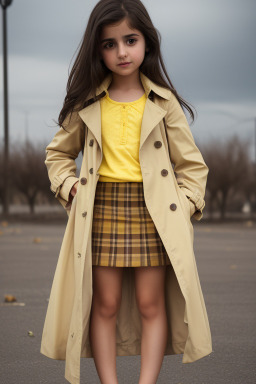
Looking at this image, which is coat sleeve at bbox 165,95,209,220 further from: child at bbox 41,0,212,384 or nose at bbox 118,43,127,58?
nose at bbox 118,43,127,58

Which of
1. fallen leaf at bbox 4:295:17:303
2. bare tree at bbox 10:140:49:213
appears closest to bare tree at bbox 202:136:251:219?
bare tree at bbox 10:140:49:213

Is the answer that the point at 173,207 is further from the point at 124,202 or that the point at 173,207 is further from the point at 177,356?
the point at 177,356

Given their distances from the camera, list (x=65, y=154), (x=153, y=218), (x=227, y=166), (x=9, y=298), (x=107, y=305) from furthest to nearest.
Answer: (x=227, y=166)
(x=9, y=298)
(x=65, y=154)
(x=107, y=305)
(x=153, y=218)

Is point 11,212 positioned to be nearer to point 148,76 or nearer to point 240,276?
point 240,276

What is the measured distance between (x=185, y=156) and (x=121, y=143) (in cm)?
35

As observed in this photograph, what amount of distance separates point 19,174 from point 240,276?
45.4ft

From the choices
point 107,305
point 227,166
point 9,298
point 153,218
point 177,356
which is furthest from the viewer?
point 227,166

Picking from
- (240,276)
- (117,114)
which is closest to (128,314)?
(117,114)

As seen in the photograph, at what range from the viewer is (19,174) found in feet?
70.5

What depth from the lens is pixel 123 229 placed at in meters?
3.63

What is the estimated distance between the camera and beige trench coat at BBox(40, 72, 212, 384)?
3.58m

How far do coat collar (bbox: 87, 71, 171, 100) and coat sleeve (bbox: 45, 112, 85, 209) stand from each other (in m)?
0.19

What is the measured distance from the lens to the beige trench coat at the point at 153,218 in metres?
3.58

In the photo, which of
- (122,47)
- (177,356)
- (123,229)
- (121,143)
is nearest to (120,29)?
(122,47)
